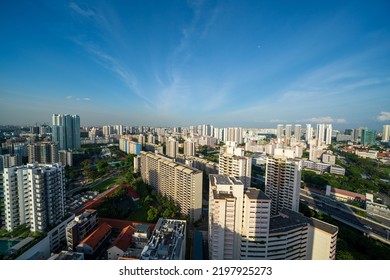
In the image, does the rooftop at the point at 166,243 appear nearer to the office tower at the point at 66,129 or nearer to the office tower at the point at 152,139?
the office tower at the point at 66,129

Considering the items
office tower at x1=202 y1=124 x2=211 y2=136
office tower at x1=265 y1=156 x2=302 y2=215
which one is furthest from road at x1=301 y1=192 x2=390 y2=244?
office tower at x1=202 y1=124 x2=211 y2=136

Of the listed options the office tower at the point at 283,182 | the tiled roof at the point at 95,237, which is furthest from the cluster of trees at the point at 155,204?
the office tower at the point at 283,182

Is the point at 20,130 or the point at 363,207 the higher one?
the point at 20,130

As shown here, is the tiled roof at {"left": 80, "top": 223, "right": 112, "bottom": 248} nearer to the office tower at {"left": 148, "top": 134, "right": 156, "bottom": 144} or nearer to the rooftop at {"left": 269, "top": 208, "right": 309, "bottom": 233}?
the rooftop at {"left": 269, "top": 208, "right": 309, "bottom": 233}

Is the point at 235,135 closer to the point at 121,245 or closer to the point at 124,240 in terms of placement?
the point at 124,240
